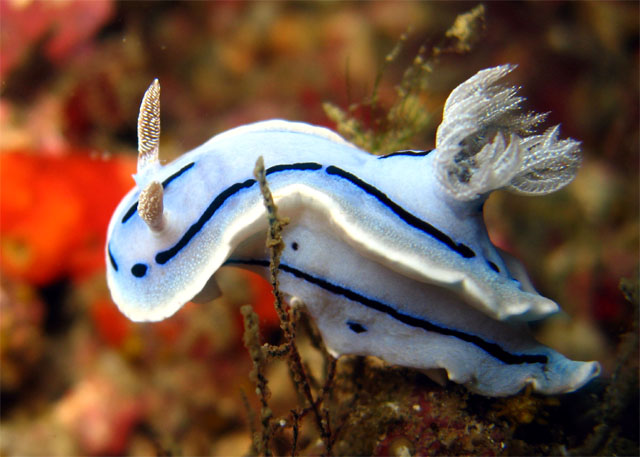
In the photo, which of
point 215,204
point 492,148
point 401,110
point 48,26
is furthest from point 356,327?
point 48,26

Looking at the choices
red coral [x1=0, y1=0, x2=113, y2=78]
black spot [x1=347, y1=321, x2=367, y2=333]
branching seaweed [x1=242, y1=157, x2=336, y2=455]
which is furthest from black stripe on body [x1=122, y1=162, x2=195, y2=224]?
red coral [x1=0, y1=0, x2=113, y2=78]

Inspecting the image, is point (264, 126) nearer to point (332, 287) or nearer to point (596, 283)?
point (332, 287)

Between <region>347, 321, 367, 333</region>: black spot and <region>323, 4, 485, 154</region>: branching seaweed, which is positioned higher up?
<region>323, 4, 485, 154</region>: branching seaweed

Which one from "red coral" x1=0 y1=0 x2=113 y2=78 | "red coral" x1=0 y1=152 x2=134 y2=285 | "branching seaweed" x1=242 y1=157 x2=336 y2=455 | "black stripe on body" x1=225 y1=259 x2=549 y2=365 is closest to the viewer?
"branching seaweed" x1=242 y1=157 x2=336 y2=455

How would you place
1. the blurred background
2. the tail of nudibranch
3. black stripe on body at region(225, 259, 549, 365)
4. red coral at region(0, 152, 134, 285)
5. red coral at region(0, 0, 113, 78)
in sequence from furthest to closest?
red coral at region(0, 0, 113, 78) < red coral at region(0, 152, 134, 285) < the blurred background < black stripe on body at region(225, 259, 549, 365) < the tail of nudibranch

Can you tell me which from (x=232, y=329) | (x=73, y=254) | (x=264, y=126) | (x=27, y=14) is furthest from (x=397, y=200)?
(x=27, y=14)

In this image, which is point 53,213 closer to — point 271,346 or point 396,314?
point 271,346

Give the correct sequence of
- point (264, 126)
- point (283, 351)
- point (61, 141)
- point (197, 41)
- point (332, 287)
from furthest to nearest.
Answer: point (197, 41)
point (61, 141)
point (264, 126)
point (332, 287)
point (283, 351)

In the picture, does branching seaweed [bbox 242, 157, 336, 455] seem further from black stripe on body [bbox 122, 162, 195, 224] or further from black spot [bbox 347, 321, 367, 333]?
black stripe on body [bbox 122, 162, 195, 224]
